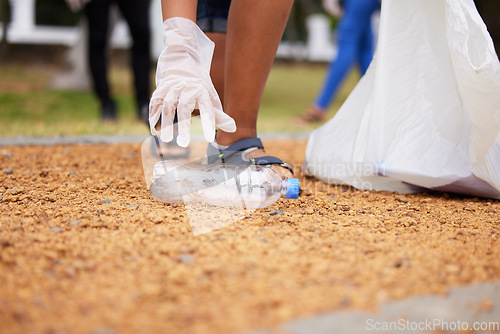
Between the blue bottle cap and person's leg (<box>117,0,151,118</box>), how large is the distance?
1.81 meters

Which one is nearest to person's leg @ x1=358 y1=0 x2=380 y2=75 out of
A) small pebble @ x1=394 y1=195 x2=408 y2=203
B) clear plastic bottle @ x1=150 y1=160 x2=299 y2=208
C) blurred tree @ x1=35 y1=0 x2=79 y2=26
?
small pebble @ x1=394 y1=195 x2=408 y2=203

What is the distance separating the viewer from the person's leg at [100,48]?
3.04 metres

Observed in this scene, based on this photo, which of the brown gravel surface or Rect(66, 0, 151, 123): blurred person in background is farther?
Rect(66, 0, 151, 123): blurred person in background

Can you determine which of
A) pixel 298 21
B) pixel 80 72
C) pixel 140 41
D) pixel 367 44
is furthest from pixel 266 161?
pixel 298 21

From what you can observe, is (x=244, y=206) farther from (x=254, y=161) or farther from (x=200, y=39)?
(x=200, y=39)

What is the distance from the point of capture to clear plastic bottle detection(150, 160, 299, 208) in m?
1.16

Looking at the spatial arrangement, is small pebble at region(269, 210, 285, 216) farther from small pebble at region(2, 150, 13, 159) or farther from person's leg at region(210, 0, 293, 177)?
small pebble at region(2, 150, 13, 159)

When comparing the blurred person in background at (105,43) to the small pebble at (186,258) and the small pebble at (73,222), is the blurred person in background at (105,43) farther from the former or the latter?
the small pebble at (186,258)

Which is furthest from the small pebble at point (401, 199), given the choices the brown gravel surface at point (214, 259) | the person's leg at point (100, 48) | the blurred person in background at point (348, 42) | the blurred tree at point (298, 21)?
the blurred tree at point (298, 21)

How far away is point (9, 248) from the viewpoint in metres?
0.78

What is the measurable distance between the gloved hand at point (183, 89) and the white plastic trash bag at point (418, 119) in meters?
0.48

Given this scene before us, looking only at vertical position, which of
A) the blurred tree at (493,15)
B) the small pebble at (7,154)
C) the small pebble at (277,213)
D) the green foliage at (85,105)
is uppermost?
the blurred tree at (493,15)

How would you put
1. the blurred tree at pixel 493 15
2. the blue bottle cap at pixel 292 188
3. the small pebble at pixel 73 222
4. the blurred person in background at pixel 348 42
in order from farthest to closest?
1. the blurred tree at pixel 493 15
2. the blurred person in background at pixel 348 42
3. the blue bottle cap at pixel 292 188
4. the small pebble at pixel 73 222

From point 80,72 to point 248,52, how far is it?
591cm
